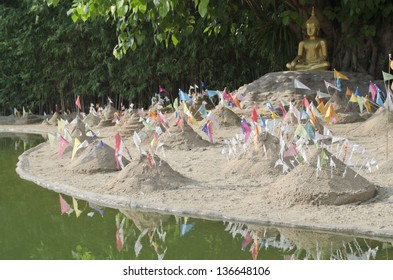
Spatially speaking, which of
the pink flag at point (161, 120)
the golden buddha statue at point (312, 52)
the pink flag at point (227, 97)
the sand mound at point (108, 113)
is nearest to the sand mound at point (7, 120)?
the sand mound at point (108, 113)

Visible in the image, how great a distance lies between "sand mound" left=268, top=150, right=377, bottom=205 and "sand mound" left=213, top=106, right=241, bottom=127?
17.6 ft

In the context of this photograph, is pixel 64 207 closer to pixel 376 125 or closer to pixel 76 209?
pixel 76 209

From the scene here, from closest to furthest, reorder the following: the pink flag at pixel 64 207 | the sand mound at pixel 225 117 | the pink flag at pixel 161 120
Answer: the pink flag at pixel 64 207
the pink flag at pixel 161 120
the sand mound at pixel 225 117

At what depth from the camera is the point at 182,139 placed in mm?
9945

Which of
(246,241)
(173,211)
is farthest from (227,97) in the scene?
(246,241)

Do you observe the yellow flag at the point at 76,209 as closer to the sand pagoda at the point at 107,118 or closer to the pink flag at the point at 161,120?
the pink flag at the point at 161,120

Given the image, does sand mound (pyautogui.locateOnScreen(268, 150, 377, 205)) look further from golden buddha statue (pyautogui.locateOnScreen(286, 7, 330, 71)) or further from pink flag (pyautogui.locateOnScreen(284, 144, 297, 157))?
golden buddha statue (pyautogui.locateOnScreen(286, 7, 330, 71))

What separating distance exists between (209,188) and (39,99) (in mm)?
14726

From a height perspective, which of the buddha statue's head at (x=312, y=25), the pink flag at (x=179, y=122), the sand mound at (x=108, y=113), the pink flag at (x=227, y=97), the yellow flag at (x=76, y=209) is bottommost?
the yellow flag at (x=76, y=209)

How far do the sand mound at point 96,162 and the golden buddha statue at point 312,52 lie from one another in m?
6.24

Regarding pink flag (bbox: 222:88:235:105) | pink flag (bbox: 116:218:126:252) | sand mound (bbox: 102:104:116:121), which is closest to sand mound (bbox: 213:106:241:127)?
pink flag (bbox: 222:88:235:105)

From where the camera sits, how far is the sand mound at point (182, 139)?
9.88 meters

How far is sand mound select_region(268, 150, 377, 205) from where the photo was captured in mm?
6062

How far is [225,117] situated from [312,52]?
3024mm
